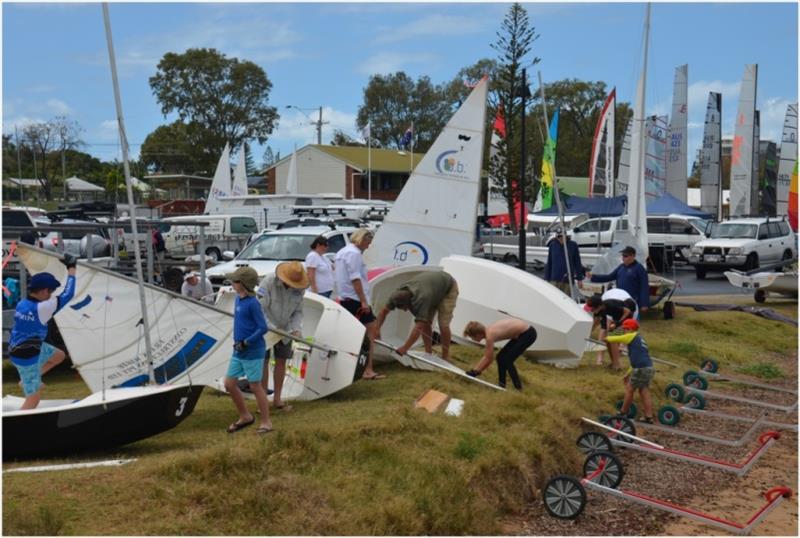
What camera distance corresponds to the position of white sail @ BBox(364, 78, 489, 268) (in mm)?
16031

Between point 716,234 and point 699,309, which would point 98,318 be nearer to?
point 699,309

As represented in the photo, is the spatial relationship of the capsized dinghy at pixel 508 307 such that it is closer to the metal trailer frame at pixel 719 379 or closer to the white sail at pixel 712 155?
the metal trailer frame at pixel 719 379

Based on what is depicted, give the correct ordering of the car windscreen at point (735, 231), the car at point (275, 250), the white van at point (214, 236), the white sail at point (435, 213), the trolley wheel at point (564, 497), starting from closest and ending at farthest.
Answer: the trolley wheel at point (564, 497)
the white sail at point (435, 213)
the car at point (275, 250)
the white van at point (214, 236)
the car windscreen at point (735, 231)

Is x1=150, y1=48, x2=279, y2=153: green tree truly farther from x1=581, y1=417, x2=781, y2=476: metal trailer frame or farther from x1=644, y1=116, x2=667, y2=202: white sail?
x1=581, y1=417, x2=781, y2=476: metal trailer frame

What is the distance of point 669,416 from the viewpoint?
38.8 feet

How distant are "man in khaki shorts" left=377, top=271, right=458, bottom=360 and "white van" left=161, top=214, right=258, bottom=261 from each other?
14.1 m

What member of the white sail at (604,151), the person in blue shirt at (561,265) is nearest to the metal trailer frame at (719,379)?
the person in blue shirt at (561,265)

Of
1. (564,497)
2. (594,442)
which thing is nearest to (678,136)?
(594,442)

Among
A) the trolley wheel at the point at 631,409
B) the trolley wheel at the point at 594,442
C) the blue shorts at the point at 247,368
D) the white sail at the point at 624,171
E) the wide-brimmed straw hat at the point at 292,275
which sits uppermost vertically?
the white sail at the point at 624,171

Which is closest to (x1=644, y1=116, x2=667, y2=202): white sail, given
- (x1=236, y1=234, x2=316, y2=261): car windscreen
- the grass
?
(x1=236, y1=234, x2=316, y2=261): car windscreen

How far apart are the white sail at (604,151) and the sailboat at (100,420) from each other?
917 inches

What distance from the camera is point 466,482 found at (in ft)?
26.6

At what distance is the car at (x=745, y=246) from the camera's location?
29.9 metres

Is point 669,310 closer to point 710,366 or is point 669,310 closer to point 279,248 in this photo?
point 710,366
